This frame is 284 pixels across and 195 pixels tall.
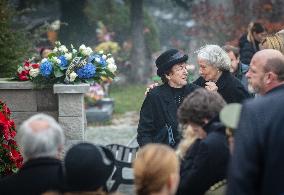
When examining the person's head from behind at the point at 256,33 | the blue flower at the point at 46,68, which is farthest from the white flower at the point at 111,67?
the person's head from behind at the point at 256,33

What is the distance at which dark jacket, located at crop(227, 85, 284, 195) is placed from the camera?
12.7 ft

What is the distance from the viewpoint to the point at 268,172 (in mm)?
3898

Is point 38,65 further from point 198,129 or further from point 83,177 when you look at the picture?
point 83,177

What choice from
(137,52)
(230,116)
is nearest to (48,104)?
(230,116)

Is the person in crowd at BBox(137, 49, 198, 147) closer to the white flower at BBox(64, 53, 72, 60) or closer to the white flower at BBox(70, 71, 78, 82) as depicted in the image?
the white flower at BBox(70, 71, 78, 82)

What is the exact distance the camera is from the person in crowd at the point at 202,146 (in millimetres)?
4230

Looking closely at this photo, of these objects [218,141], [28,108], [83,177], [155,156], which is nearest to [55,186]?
[83,177]

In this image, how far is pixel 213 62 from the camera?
21.2 ft

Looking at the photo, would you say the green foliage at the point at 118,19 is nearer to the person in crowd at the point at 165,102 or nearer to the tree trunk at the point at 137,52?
the tree trunk at the point at 137,52

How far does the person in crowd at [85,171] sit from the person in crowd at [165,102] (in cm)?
261

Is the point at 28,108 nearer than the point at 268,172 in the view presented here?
No

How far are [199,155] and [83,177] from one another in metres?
0.91

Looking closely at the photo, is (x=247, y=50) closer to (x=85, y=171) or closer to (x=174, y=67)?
(x=174, y=67)

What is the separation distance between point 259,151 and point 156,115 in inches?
104
